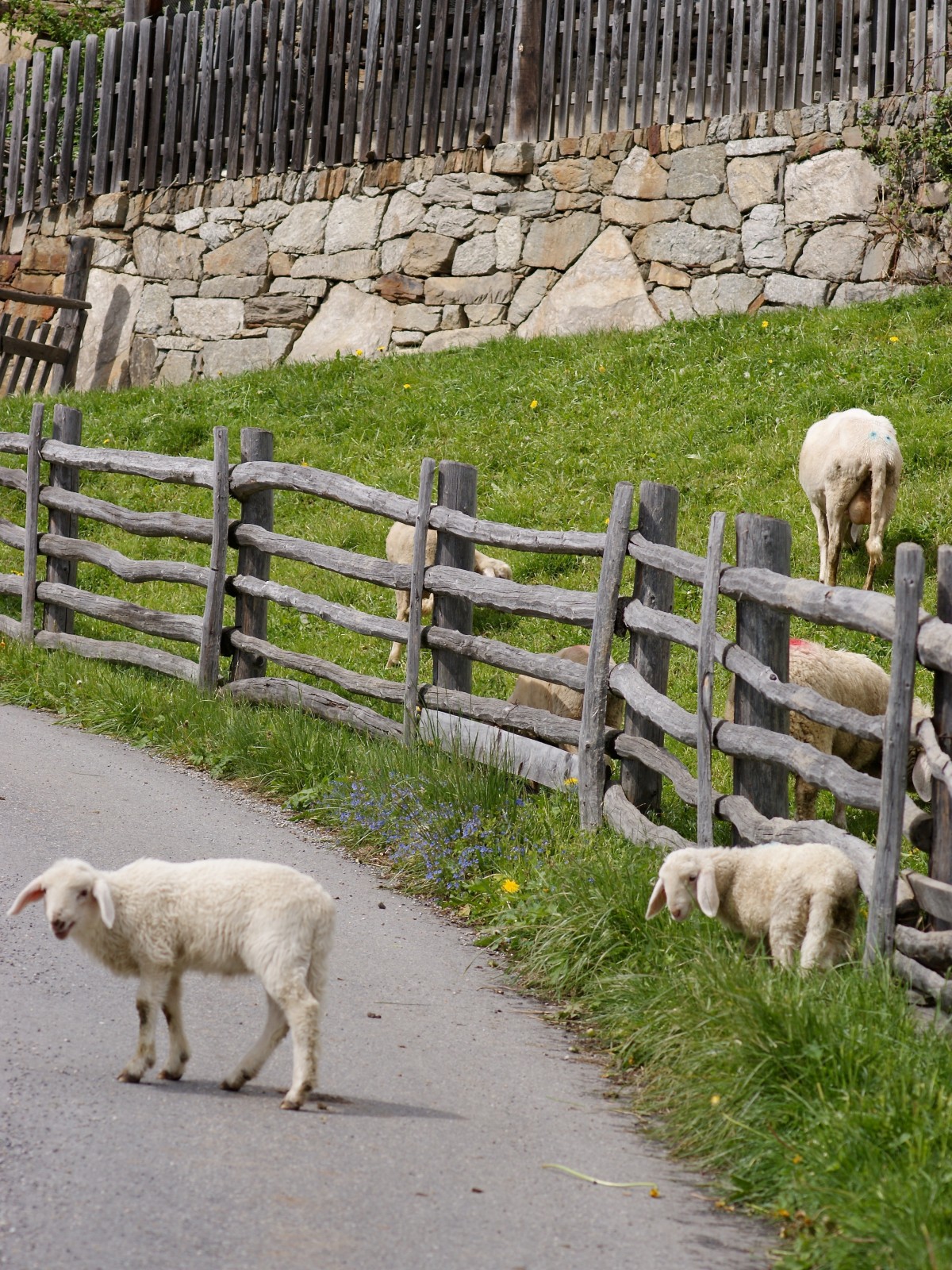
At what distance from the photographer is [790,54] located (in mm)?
12234

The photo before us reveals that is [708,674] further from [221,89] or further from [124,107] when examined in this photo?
[124,107]

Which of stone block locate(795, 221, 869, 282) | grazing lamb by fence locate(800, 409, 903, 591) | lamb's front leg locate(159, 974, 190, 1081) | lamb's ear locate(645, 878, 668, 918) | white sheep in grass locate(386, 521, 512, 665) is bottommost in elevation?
lamb's front leg locate(159, 974, 190, 1081)

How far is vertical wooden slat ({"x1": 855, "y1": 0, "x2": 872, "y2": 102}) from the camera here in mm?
12023

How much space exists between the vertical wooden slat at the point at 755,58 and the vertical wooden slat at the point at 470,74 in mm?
2818

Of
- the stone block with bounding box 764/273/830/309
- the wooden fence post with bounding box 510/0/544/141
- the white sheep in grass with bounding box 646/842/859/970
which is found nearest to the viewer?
the white sheep in grass with bounding box 646/842/859/970

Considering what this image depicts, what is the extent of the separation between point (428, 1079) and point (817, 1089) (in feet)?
3.67

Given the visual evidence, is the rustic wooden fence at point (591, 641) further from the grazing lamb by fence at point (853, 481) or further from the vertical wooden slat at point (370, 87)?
the vertical wooden slat at point (370, 87)

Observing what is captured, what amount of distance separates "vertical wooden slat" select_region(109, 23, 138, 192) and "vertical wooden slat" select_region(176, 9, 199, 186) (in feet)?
2.30

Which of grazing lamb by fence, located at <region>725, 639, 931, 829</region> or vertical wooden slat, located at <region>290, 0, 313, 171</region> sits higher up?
vertical wooden slat, located at <region>290, 0, 313, 171</region>

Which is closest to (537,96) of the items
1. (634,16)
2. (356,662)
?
(634,16)

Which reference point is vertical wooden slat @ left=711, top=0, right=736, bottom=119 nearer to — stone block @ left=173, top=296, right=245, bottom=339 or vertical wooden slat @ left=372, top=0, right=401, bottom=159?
vertical wooden slat @ left=372, top=0, right=401, bottom=159

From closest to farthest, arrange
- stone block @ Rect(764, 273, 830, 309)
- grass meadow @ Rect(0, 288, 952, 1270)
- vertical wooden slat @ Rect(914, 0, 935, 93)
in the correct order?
1. grass meadow @ Rect(0, 288, 952, 1270)
2. vertical wooden slat @ Rect(914, 0, 935, 93)
3. stone block @ Rect(764, 273, 830, 309)

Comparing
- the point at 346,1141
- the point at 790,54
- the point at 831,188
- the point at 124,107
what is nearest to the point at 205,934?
the point at 346,1141

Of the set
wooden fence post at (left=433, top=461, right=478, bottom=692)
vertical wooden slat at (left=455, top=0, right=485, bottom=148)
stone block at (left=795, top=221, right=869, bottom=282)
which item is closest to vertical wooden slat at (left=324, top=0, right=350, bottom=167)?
vertical wooden slat at (left=455, top=0, right=485, bottom=148)
